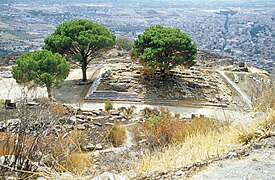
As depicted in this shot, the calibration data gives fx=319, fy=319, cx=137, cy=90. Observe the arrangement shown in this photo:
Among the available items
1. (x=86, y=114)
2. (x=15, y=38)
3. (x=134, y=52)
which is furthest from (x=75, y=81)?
(x=15, y=38)

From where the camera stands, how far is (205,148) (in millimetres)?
4566

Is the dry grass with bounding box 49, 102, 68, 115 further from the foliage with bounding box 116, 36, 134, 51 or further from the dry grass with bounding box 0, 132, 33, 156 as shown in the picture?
the foliage with bounding box 116, 36, 134, 51

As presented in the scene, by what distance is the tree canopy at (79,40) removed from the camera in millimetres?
17344

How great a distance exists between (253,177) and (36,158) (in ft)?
9.74

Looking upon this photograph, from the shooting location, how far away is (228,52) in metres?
57.5

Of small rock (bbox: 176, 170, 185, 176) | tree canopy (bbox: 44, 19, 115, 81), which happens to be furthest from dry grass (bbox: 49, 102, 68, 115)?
small rock (bbox: 176, 170, 185, 176)

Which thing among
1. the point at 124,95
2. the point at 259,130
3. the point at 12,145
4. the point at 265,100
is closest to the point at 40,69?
the point at 124,95

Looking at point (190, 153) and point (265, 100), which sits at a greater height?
point (265, 100)

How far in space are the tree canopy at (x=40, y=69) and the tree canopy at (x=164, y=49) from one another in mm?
4399

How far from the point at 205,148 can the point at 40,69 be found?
12.0 meters

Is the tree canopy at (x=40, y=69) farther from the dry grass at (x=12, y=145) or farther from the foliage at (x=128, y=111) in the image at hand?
the dry grass at (x=12, y=145)

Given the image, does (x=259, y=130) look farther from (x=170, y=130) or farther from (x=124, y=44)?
(x=124, y=44)

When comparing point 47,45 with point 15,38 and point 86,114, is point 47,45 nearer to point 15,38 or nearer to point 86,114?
point 86,114

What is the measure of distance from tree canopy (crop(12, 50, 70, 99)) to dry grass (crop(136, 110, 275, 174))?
11.2 metres
